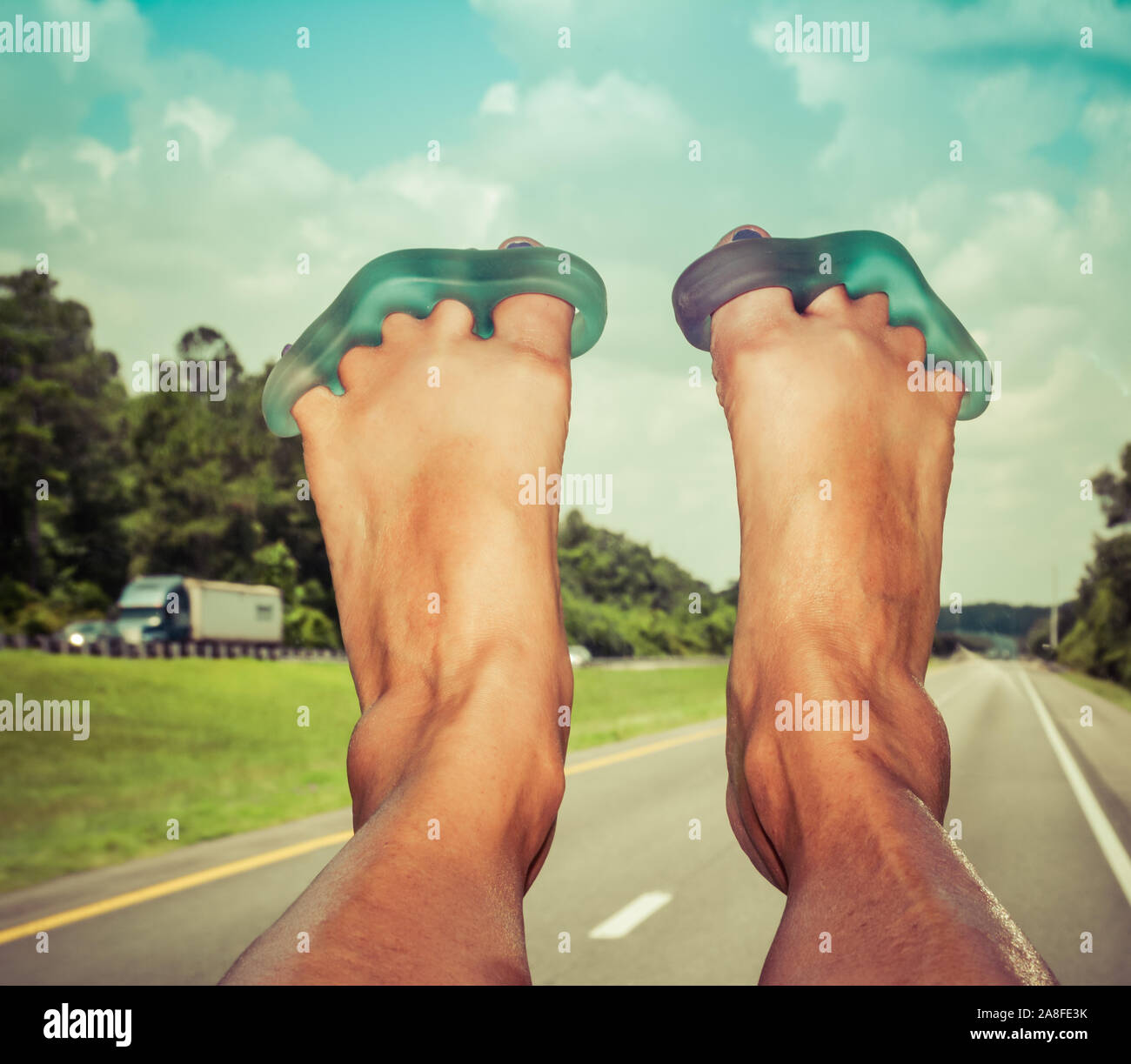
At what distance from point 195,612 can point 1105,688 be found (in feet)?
75.1

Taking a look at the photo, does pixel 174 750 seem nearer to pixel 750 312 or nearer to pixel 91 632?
pixel 750 312

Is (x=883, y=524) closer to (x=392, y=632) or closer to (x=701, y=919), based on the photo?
(x=392, y=632)

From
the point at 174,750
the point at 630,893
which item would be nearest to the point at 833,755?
the point at 630,893

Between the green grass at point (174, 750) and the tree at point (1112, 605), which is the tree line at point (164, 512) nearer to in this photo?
the tree at point (1112, 605)

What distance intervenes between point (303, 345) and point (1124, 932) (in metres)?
4.01

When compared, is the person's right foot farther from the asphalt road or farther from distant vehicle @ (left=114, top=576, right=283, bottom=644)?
distant vehicle @ (left=114, top=576, right=283, bottom=644)

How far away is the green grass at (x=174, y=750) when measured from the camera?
18.8 feet

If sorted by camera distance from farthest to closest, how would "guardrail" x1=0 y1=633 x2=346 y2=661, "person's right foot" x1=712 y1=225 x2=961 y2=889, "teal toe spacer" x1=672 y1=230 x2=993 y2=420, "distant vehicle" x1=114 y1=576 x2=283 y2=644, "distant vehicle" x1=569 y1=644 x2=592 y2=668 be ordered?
"distant vehicle" x1=569 y1=644 x2=592 y2=668 < "distant vehicle" x1=114 y1=576 x2=283 y2=644 < "guardrail" x1=0 y1=633 x2=346 y2=661 < "teal toe spacer" x1=672 y1=230 x2=993 y2=420 < "person's right foot" x1=712 y1=225 x2=961 y2=889

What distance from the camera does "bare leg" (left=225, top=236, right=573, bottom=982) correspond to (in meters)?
0.95

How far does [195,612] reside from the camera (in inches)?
1032

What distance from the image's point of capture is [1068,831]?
638 centimetres

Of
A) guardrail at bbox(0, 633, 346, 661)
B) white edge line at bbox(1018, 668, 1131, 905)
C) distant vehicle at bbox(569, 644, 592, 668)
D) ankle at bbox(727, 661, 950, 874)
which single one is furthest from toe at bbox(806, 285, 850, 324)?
distant vehicle at bbox(569, 644, 592, 668)

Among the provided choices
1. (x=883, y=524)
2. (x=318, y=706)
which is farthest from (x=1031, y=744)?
(x=883, y=524)

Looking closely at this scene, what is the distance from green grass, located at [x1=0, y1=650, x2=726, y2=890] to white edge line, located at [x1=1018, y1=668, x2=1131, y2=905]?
4.63m
